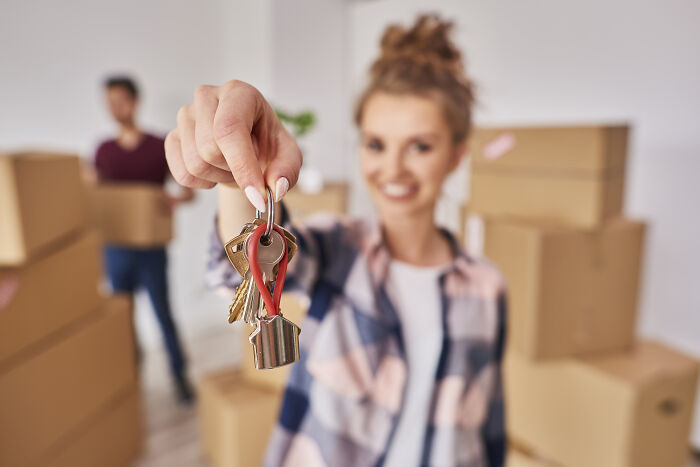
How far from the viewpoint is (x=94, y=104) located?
86.0 inches

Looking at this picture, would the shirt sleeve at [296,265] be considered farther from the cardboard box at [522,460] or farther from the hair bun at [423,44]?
the cardboard box at [522,460]

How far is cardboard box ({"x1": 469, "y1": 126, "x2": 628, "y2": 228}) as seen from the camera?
46.0 inches

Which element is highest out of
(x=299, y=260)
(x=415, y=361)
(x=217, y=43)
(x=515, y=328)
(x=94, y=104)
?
(x=217, y=43)

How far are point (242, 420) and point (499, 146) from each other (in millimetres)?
1006

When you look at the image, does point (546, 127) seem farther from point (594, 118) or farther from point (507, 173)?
point (594, 118)

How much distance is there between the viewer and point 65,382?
1.20m

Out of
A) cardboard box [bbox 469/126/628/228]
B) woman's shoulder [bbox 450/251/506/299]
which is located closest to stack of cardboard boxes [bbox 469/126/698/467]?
cardboard box [bbox 469/126/628/228]

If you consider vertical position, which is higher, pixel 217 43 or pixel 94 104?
pixel 217 43

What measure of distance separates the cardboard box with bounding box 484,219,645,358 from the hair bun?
53cm

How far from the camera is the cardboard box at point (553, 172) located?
117 centimetres

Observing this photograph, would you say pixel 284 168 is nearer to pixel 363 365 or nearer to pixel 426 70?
pixel 363 365

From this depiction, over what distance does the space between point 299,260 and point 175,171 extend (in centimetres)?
38

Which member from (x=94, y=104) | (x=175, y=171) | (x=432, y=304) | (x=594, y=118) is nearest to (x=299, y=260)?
(x=432, y=304)

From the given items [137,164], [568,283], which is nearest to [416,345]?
[568,283]
